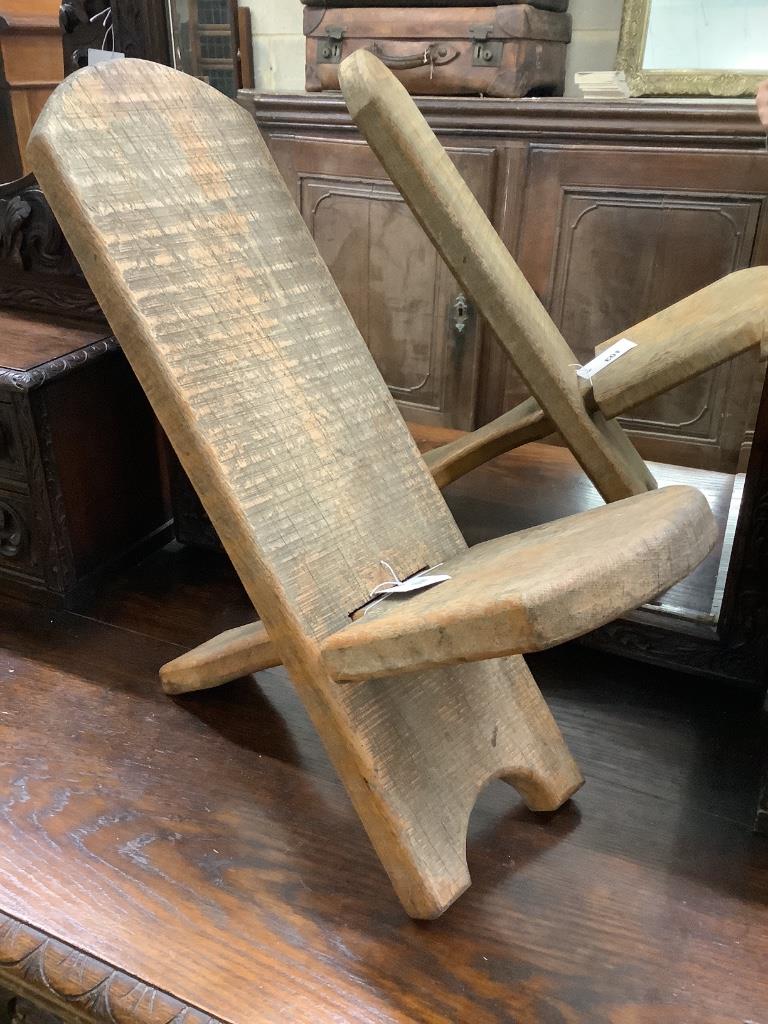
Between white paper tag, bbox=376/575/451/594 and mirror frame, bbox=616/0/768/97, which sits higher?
mirror frame, bbox=616/0/768/97

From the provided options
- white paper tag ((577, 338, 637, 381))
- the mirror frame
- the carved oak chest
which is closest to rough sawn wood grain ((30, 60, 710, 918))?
white paper tag ((577, 338, 637, 381))

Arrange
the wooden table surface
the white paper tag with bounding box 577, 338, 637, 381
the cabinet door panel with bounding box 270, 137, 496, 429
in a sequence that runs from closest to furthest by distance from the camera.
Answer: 1. the wooden table surface
2. the white paper tag with bounding box 577, 338, 637, 381
3. the cabinet door panel with bounding box 270, 137, 496, 429

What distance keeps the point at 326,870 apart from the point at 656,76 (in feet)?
3.97

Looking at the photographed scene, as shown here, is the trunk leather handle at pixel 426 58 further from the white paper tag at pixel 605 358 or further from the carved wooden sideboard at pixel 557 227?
the white paper tag at pixel 605 358

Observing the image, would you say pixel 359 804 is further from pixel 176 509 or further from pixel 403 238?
pixel 403 238

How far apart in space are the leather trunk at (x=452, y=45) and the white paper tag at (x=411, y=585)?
2.91 feet

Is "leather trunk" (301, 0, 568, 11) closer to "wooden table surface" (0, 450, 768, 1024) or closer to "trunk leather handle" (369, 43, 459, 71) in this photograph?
"trunk leather handle" (369, 43, 459, 71)

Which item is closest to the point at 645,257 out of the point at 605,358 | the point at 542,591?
the point at 605,358

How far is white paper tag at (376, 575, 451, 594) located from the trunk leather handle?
3.07 ft

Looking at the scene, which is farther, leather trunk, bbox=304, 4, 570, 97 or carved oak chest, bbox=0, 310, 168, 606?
leather trunk, bbox=304, 4, 570, 97

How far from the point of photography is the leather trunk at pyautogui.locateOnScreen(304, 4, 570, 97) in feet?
4.17

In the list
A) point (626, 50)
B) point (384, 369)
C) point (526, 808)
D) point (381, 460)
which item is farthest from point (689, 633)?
point (626, 50)

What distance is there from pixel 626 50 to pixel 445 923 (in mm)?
1259

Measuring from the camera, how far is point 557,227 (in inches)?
45.6
